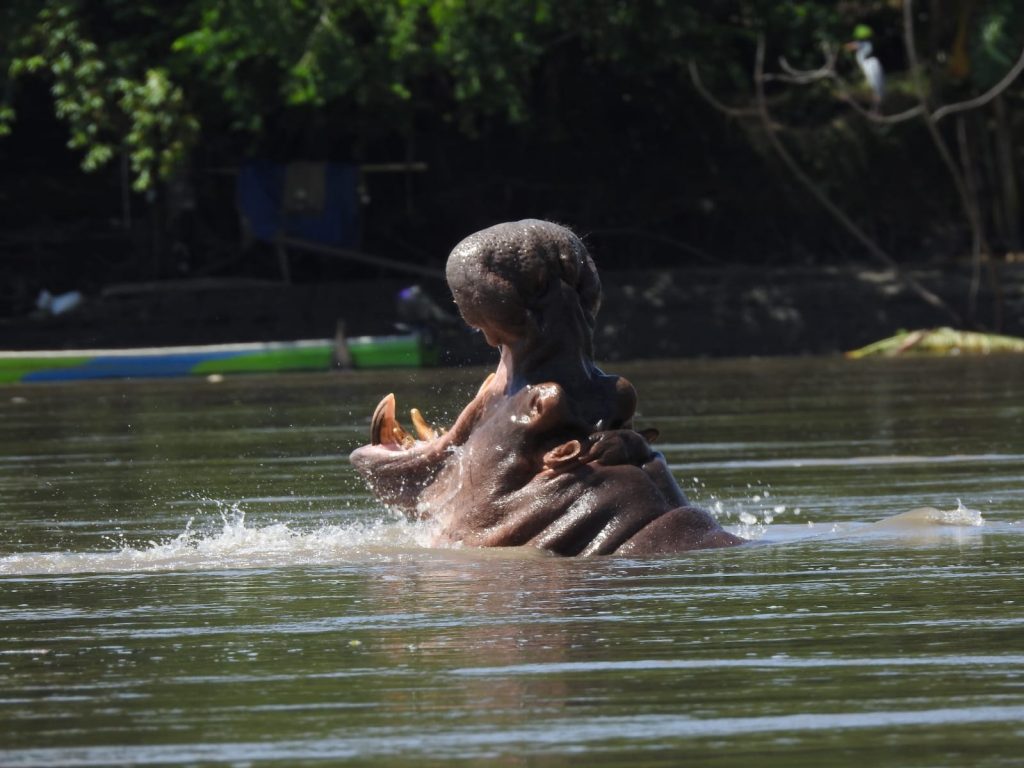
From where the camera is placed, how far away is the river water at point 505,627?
3822 mm

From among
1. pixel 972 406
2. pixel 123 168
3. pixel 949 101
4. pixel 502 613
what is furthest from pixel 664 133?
pixel 502 613

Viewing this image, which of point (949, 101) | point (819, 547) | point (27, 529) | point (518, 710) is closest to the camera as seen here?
point (518, 710)

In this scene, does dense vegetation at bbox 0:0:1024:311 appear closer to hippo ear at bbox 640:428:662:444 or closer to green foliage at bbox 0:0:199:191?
green foliage at bbox 0:0:199:191

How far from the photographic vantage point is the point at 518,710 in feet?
13.2

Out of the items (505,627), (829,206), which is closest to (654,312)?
(829,206)

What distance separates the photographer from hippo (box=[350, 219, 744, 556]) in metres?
6.10

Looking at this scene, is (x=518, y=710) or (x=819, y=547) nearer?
(x=518, y=710)

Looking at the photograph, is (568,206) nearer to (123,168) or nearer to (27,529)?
(123,168)

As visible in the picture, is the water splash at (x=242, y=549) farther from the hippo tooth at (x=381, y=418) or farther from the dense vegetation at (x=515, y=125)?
the dense vegetation at (x=515, y=125)

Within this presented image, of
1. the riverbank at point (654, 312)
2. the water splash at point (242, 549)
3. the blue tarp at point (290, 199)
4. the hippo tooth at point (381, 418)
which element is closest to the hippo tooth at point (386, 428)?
the hippo tooth at point (381, 418)

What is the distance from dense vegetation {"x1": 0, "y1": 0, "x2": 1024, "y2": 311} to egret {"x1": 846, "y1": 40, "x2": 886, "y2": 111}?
50 centimetres

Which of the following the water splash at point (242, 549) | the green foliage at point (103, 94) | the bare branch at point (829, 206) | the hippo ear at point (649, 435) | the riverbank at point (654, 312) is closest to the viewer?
the hippo ear at point (649, 435)

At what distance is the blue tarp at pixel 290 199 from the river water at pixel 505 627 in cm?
1534

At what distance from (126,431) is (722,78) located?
13310 millimetres
